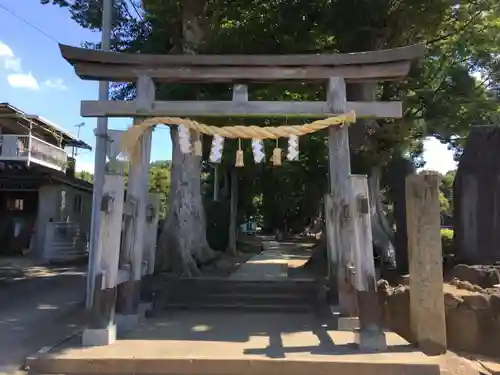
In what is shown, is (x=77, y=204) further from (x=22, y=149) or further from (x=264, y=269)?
(x=264, y=269)

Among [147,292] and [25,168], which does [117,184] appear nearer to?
[147,292]

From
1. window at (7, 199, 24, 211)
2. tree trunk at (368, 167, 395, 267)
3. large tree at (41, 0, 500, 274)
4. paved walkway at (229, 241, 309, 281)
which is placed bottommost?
paved walkway at (229, 241, 309, 281)

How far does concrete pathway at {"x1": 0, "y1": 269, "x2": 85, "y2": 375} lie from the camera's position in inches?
293

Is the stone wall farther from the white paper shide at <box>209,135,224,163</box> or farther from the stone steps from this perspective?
the white paper shide at <box>209,135,224,163</box>

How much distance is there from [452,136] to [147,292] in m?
15.8

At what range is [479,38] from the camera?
1588 centimetres

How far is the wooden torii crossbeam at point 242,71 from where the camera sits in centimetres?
841

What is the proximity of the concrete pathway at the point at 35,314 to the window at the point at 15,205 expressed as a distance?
8.65 metres

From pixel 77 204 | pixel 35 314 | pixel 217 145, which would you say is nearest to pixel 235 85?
pixel 217 145

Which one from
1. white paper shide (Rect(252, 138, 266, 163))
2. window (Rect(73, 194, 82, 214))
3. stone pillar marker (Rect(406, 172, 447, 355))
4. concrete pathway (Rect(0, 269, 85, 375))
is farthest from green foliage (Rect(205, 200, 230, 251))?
stone pillar marker (Rect(406, 172, 447, 355))

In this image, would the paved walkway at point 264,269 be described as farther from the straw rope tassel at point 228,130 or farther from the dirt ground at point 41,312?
the straw rope tassel at point 228,130

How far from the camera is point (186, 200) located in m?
15.6

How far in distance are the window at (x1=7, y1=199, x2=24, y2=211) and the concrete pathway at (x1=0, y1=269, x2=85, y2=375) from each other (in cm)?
865

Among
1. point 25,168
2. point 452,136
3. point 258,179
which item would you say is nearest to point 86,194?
point 25,168
